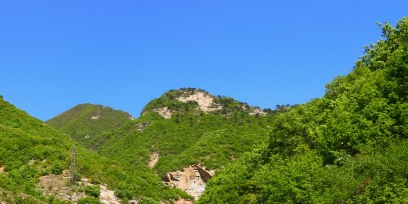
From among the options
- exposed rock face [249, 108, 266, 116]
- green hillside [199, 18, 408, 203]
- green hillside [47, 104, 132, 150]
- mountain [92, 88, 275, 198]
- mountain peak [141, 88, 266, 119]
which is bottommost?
green hillside [199, 18, 408, 203]

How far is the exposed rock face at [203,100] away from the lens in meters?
94.3

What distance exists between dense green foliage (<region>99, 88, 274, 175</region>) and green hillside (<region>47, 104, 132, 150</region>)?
24.9 metres

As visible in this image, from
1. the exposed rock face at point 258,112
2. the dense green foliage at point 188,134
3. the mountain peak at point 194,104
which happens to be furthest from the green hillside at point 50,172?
the exposed rock face at point 258,112

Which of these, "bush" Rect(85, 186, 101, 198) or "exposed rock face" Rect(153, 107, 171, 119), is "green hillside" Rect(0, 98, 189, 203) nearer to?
"bush" Rect(85, 186, 101, 198)

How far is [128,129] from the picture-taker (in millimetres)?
93125

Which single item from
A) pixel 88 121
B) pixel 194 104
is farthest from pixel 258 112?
pixel 88 121

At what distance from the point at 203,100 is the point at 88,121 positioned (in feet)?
169

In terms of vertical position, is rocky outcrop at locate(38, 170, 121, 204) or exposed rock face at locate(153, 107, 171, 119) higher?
exposed rock face at locate(153, 107, 171, 119)

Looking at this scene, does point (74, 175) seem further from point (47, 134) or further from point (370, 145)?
point (370, 145)

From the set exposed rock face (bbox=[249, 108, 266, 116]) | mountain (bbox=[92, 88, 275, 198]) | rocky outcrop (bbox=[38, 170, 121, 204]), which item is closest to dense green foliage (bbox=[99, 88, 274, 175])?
mountain (bbox=[92, 88, 275, 198])

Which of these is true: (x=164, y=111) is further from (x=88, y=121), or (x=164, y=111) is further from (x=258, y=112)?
(x=88, y=121)

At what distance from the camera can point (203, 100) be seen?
96.2 meters

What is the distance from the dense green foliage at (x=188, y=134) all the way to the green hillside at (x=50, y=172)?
2268 cm

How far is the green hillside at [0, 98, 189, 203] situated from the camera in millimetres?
32719
